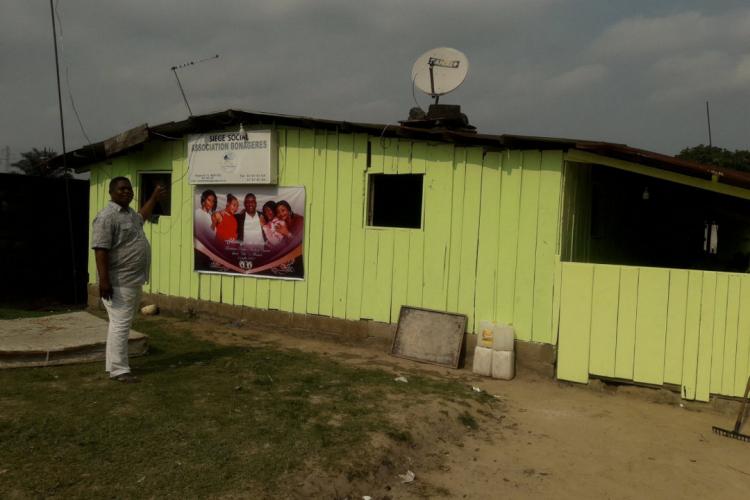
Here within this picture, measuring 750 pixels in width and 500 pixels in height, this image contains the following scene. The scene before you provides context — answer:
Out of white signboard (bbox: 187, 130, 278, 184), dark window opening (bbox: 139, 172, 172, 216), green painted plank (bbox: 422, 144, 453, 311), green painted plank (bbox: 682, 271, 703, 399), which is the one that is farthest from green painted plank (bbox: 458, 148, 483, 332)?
dark window opening (bbox: 139, 172, 172, 216)

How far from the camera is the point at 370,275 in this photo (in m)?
8.01

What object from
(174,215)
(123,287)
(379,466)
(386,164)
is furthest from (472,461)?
(174,215)

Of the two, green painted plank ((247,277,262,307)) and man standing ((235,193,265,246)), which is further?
green painted plank ((247,277,262,307))

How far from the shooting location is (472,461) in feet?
15.0

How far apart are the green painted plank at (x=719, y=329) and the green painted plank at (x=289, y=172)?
5.43m

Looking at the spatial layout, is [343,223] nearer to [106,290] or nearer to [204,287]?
[204,287]

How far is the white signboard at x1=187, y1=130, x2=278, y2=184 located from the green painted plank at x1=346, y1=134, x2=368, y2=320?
1373 millimetres

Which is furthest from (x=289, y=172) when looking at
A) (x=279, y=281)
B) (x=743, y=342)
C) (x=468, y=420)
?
(x=743, y=342)

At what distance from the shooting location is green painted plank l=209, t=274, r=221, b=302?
9367 mm

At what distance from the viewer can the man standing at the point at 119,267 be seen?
552 centimetres

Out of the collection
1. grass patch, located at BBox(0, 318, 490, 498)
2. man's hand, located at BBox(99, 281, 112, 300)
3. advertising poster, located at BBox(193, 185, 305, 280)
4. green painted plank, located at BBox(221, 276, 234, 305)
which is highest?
advertising poster, located at BBox(193, 185, 305, 280)

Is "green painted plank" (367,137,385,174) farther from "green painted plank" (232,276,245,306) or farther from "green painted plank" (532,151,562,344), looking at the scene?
"green painted plank" (232,276,245,306)

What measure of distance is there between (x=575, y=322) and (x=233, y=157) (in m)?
5.52

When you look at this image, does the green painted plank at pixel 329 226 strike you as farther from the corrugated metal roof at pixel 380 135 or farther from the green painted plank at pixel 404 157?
the green painted plank at pixel 404 157
